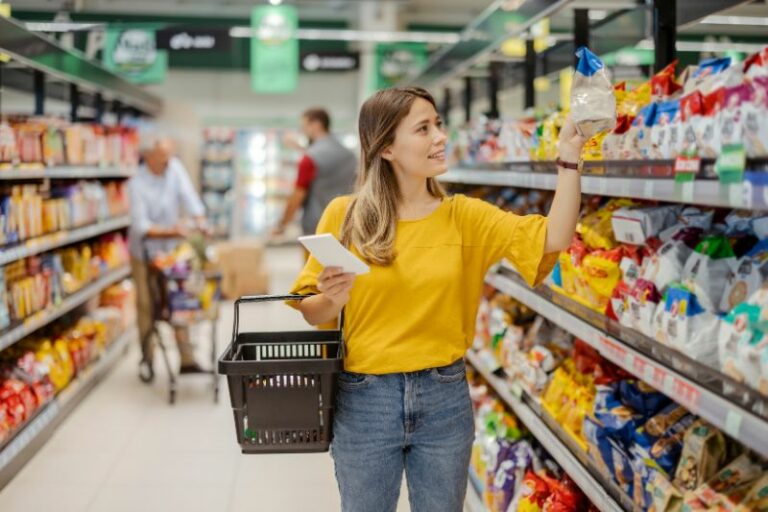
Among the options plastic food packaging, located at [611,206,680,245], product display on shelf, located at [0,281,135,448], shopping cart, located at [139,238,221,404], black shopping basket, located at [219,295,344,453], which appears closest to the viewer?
black shopping basket, located at [219,295,344,453]

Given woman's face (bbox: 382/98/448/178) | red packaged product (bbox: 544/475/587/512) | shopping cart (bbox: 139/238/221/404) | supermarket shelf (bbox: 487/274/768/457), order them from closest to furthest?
supermarket shelf (bbox: 487/274/768/457)
woman's face (bbox: 382/98/448/178)
red packaged product (bbox: 544/475/587/512)
shopping cart (bbox: 139/238/221/404)

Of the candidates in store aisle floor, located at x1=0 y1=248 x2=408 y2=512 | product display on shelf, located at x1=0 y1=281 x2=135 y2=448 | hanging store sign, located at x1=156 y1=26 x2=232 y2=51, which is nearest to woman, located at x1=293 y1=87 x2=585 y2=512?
store aisle floor, located at x1=0 y1=248 x2=408 y2=512

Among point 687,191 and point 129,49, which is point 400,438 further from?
point 129,49

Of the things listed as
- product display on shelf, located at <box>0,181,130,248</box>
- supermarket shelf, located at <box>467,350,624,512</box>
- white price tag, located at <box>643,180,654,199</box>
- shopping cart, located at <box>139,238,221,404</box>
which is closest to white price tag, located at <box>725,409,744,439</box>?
white price tag, located at <box>643,180,654,199</box>

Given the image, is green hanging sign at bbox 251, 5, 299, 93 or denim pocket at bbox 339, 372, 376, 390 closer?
denim pocket at bbox 339, 372, 376, 390

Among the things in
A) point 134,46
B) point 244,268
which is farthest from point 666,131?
point 134,46

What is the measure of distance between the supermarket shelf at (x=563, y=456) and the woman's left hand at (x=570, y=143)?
100 cm

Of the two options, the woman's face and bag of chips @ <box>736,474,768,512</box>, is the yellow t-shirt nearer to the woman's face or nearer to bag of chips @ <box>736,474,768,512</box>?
the woman's face

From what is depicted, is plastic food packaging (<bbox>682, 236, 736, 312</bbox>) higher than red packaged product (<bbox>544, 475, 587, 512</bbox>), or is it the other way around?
plastic food packaging (<bbox>682, 236, 736, 312</bbox>)

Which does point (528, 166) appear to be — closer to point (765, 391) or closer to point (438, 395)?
point (438, 395)

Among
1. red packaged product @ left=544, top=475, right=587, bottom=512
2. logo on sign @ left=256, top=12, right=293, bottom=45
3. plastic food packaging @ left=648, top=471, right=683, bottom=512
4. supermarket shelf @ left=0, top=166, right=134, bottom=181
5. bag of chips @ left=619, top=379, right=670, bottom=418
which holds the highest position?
logo on sign @ left=256, top=12, right=293, bottom=45

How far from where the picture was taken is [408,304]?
2105 mm

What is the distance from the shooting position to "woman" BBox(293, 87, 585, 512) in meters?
2.10

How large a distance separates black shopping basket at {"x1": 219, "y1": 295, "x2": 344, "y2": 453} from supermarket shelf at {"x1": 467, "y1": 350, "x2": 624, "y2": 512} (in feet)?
2.71
